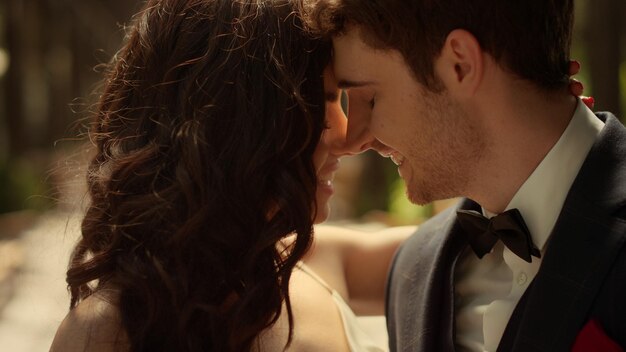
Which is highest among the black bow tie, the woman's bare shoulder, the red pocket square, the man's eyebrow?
the man's eyebrow

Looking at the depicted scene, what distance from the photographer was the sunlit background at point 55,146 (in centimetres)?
531

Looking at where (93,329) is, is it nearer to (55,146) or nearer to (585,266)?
(585,266)

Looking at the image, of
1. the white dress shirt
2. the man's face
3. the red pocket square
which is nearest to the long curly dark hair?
the man's face

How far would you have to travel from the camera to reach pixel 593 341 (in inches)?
85.2

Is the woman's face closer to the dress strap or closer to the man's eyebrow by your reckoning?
the man's eyebrow

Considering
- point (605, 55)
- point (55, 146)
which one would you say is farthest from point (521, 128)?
point (55, 146)

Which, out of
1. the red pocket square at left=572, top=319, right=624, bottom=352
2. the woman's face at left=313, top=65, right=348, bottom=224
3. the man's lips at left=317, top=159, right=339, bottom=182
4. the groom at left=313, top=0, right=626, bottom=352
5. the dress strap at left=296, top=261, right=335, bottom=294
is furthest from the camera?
the dress strap at left=296, top=261, right=335, bottom=294

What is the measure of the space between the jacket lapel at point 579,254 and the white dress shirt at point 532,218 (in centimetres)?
6

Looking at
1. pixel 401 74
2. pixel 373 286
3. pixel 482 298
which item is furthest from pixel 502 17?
pixel 373 286

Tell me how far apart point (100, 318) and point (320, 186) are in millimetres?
761

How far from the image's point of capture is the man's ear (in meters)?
2.40

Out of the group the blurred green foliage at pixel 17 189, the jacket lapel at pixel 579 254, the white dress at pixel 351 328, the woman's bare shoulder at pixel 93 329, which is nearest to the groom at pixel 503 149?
the jacket lapel at pixel 579 254

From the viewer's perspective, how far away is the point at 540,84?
8.02 ft

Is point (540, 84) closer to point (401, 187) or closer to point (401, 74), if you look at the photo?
point (401, 74)
